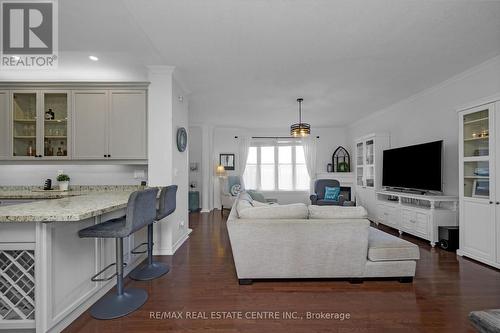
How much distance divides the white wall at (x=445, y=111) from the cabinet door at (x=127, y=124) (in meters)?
4.64

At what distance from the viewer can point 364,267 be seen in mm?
2400

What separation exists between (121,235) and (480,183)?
431 centimetres

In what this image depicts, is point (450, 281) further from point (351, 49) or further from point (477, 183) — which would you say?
point (351, 49)

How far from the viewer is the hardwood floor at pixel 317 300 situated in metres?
1.77

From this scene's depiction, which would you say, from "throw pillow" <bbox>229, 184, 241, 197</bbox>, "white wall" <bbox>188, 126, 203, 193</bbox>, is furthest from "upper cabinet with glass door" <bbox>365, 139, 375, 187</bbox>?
"white wall" <bbox>188, 126, 203, 193</bbox>

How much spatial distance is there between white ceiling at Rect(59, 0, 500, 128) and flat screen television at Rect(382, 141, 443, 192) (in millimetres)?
1128

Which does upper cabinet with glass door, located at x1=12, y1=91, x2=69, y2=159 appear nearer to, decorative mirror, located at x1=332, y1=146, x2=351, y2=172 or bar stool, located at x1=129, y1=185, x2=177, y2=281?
bar stool, located at x1=129, y1=185, x2=177, y2=281

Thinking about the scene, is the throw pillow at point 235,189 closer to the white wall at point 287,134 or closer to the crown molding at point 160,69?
the white wall at point 287,134

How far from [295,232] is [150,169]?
7.16ft

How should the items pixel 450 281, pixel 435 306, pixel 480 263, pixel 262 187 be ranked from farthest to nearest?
pixel 262 187
pixel 480 263
pixel 450 281
pixel 435 306

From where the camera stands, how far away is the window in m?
7.56

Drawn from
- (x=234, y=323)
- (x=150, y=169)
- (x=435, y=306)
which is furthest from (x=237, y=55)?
(x=435, y=306)

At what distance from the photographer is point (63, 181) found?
11.0 ft

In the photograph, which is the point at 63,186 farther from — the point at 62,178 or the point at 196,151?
the point at 196,151
